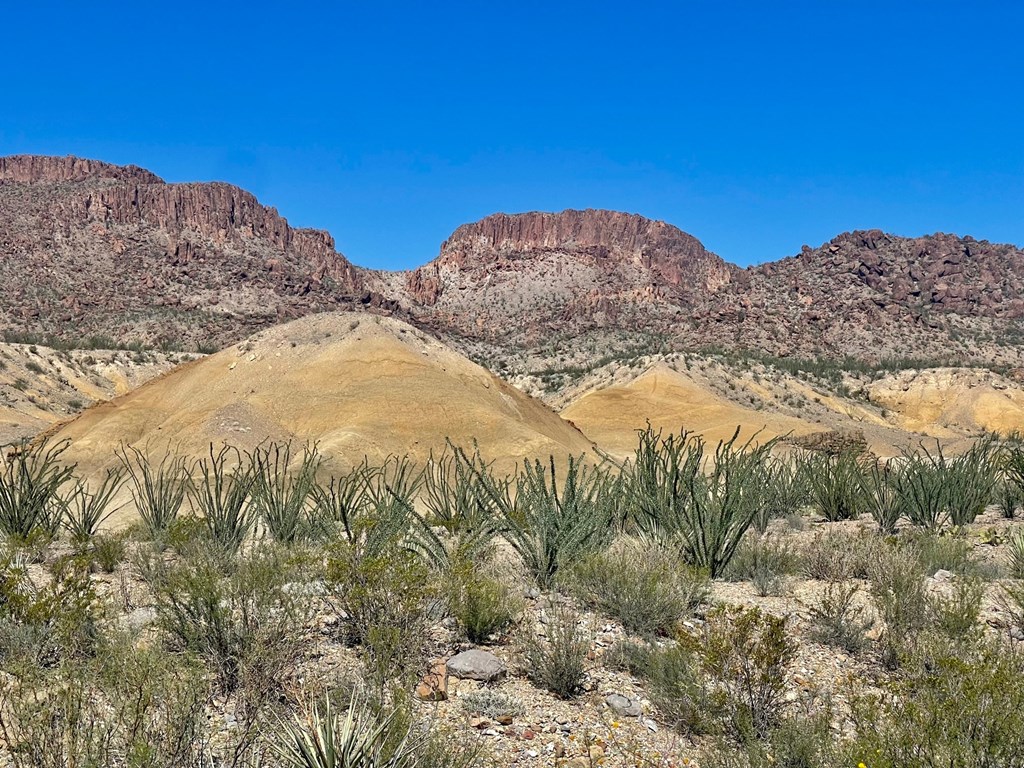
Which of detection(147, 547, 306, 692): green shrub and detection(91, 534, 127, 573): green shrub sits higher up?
detection(147, 547, 306, 692): green shrub

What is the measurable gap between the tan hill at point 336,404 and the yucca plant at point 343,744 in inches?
794

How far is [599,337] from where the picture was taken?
91.8 meters

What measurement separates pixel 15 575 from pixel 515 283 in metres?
121

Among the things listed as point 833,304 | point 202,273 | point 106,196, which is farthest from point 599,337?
point 106,196

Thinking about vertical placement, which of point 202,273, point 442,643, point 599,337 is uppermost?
point 202,273

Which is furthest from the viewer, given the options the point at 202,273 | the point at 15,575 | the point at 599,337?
the point at 202,273

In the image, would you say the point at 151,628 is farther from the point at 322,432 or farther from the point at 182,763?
the point at 322,432

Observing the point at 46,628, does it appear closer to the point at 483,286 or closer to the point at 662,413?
the point at 662,413

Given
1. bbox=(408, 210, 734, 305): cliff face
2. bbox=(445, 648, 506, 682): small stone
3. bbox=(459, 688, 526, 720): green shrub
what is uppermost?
bbox=(408, 210, 734, 305): cliff face

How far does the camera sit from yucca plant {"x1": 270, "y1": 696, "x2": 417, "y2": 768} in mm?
4359

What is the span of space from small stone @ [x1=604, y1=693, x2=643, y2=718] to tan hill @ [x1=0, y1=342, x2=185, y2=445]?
3894cm

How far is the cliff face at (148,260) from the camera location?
8450 cm

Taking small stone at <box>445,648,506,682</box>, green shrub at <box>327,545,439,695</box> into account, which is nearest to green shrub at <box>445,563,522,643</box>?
green shrub at <box>327,545,439,695</box>

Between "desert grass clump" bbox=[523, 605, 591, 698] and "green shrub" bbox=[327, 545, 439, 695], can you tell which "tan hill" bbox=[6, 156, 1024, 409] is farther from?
"desert grass clump" bbox=[523, 605, 591, 698]
